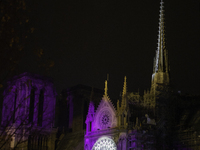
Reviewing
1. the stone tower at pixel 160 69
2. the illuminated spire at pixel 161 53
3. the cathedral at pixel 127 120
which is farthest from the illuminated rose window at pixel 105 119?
the illuminated spire at pixel 161 53

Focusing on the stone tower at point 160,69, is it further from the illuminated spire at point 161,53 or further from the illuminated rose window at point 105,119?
the illuminated rose window at point 105,119

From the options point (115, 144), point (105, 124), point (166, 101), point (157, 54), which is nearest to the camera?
point (115, 144)

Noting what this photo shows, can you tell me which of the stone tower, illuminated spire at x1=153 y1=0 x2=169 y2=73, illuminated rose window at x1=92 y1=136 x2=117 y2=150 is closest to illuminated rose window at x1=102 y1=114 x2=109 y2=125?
illuminated rose window at x1=92 y1=136 x2=117 y2=150

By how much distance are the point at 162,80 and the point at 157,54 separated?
12.1 ft

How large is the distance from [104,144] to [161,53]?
1384cm

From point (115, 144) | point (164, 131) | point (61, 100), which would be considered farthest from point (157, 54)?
point (61, 100)

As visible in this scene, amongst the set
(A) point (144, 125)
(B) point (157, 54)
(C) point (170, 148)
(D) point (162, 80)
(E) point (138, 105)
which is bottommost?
(C) point (170, 148)

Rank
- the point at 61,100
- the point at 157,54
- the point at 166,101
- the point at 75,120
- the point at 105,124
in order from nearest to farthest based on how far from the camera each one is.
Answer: the point at 105,124 < the point at 166,101 < the point at 157,54 < the point at 75,120 < the point at 61,100

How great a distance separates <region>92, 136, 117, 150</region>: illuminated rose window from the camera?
34537 millimetres

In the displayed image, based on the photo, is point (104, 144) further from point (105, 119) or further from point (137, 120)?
point (137, 120)

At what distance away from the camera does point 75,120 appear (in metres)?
55.4

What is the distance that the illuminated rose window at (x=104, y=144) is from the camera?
34.5 metres

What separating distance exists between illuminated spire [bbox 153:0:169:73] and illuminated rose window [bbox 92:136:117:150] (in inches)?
449

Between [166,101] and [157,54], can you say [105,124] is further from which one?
[157,54]
